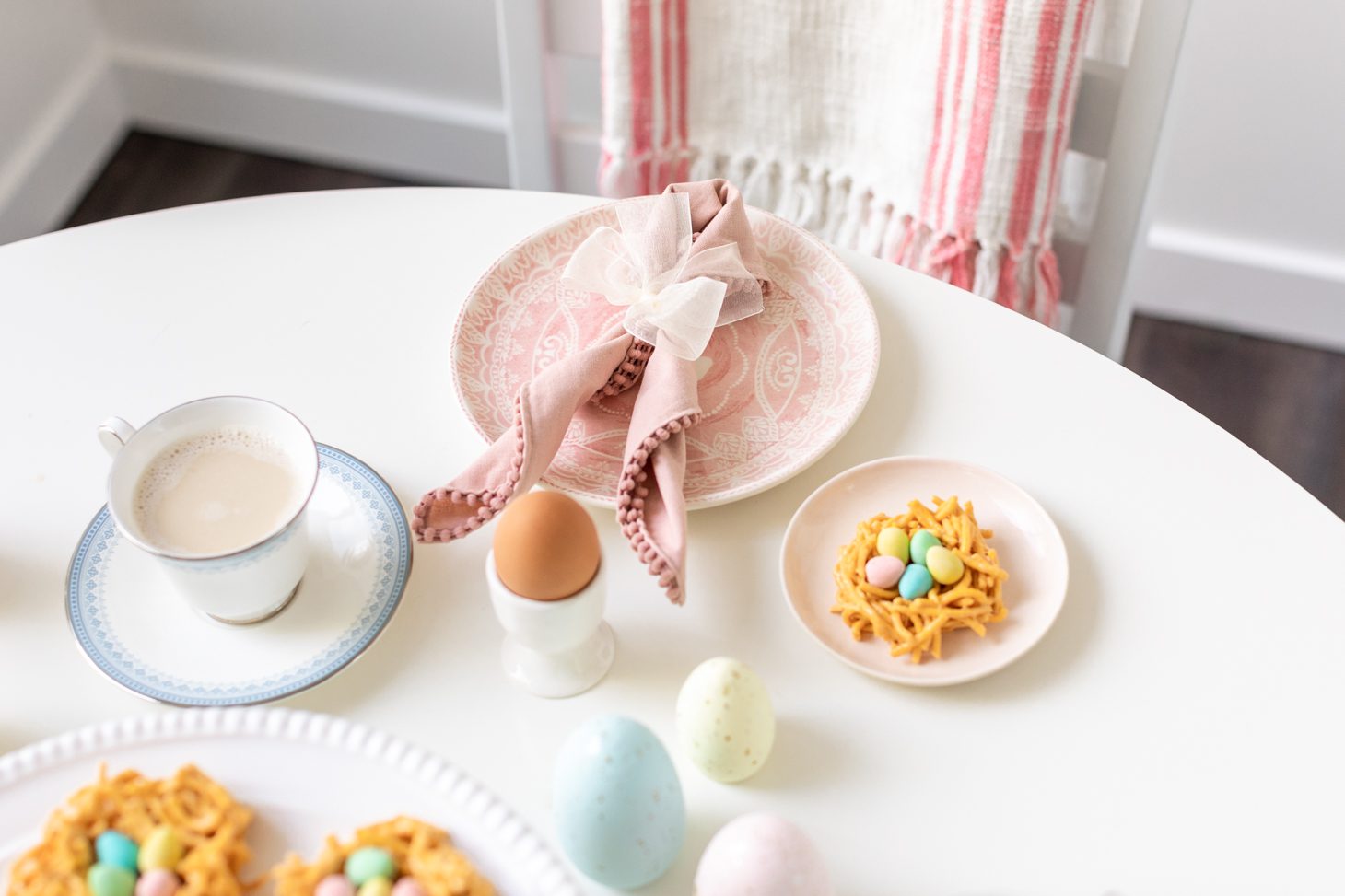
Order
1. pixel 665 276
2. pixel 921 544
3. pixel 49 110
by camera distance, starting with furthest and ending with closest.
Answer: pixel 49 110, pixel 665 276, pixel 921 544

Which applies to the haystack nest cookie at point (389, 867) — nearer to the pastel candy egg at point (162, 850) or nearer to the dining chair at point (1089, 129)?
the pastel candy egg at point (162, 850)

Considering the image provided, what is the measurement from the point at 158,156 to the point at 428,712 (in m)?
1.69

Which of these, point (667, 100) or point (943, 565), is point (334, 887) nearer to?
point (943, 565)

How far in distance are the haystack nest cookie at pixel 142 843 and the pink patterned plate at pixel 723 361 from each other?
31 cm

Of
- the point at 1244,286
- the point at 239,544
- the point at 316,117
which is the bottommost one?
the point at 1244,286

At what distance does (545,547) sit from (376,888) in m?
0.18

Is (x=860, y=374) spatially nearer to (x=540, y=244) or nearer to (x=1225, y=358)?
(x=540, y=244)

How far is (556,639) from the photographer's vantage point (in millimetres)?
680

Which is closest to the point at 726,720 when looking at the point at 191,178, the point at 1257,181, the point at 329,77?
the point at 1257,181

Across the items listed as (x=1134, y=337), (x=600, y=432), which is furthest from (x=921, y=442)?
(x=1134, y=337)

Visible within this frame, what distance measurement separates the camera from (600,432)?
84 cm

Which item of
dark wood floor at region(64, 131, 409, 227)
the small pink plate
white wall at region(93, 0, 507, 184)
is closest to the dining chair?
the small pink plate

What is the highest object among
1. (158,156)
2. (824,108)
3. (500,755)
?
(824,108)

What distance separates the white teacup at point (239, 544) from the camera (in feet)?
2.25
